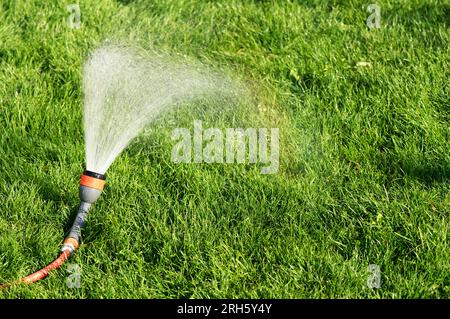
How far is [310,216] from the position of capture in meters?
3.48

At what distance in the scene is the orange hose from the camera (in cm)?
321

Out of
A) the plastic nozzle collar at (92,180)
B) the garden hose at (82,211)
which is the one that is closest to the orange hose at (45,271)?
the garden hose at (82,211)

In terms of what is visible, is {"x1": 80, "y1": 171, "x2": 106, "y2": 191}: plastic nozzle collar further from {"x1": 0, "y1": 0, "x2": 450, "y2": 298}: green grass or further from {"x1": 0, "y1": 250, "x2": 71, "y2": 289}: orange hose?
{"x1": 0, "y1": 250, "x2": 71, "y2": 289}: orange hose

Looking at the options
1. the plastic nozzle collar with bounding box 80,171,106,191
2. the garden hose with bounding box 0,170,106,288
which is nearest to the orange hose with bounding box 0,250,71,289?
the garden hose with bounding box 0,170,106,288

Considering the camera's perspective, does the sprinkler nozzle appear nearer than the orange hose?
No

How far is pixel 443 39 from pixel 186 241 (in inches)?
94.0

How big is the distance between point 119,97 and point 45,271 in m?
1.29

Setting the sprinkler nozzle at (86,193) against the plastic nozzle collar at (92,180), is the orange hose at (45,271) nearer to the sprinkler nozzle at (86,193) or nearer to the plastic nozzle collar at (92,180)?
the sprinkler nozzle at (86,193)

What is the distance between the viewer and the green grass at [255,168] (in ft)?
10.6

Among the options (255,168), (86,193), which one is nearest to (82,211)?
(86,193)

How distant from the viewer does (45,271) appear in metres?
3.26

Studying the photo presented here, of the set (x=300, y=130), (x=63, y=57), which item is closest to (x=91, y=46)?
(x=63, y=57)

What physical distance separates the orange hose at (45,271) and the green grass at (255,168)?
45 mm

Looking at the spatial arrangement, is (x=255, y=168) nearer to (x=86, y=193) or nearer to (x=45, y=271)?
(x=86, y=193)
